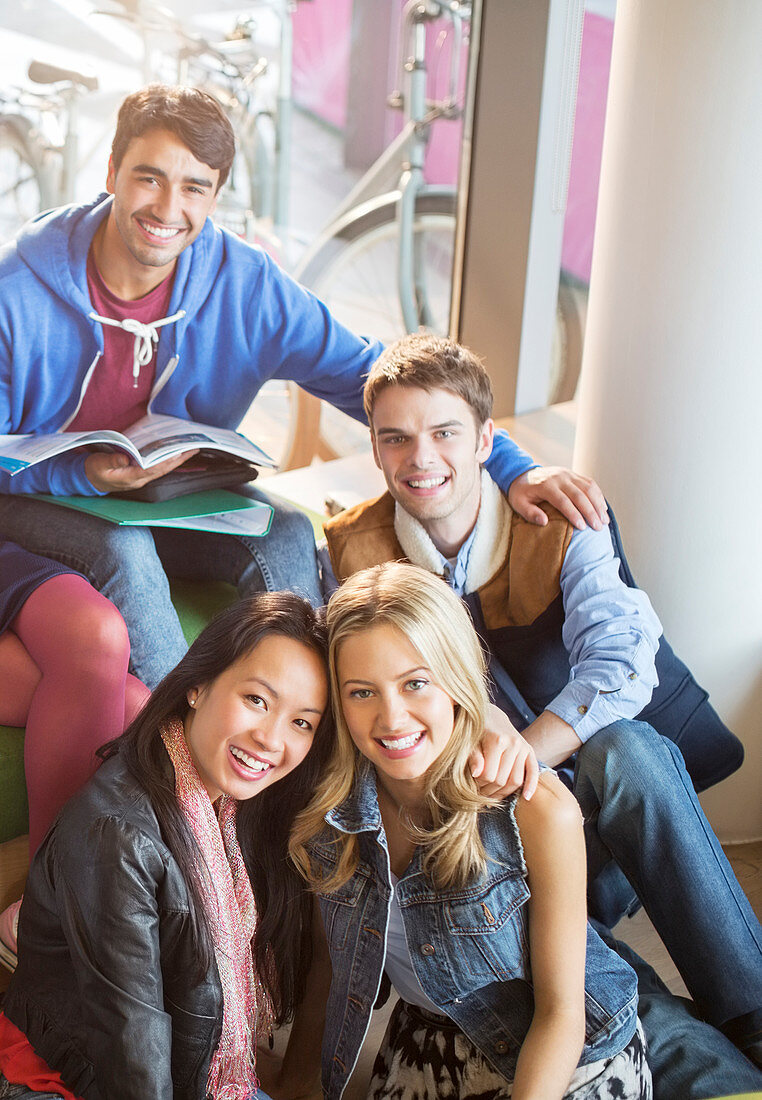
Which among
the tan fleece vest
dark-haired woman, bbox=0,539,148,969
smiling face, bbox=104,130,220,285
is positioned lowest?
dark-haired woman, bbox=0,539,148,969

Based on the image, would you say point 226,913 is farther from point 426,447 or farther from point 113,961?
point 426,447

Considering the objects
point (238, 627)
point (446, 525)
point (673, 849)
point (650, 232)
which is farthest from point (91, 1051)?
point (650, 232)

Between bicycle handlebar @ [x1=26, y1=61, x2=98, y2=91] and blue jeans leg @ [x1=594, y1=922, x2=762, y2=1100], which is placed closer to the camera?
blue jeans leg @ [x1=594, y1=922, x2=762, y2=1100]

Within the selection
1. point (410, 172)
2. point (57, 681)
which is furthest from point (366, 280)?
point (57, 681)

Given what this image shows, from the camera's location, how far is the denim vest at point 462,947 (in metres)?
1.30

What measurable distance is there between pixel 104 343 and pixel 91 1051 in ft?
3.51

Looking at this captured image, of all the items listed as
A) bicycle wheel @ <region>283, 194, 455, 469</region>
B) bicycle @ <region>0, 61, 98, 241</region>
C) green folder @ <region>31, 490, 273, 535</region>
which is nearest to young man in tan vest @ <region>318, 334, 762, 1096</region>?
green folder @ <region>31, 490, 273, 535</region>

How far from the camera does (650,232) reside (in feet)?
5.91

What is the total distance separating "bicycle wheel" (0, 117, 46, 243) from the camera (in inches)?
102

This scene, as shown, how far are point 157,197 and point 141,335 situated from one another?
0.72 ft

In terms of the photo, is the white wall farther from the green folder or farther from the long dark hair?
the long dark hair

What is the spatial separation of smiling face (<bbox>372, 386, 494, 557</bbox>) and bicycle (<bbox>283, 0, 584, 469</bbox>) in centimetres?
189

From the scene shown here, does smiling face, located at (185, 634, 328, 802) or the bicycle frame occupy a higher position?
the bicycle frame

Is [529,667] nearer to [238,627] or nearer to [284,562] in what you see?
[284,562]
